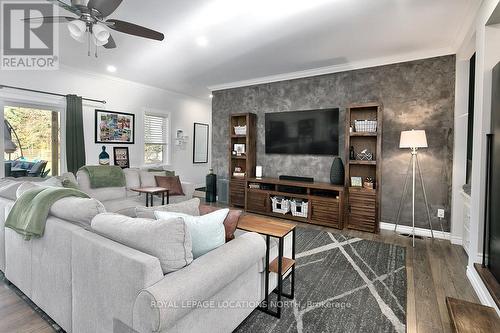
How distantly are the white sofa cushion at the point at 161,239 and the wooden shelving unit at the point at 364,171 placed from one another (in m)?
3.25

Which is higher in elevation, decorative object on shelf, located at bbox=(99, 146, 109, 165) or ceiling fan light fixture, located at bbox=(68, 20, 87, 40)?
ceiling fan light fixture, located at bbox=(68, 20, 87, 40)

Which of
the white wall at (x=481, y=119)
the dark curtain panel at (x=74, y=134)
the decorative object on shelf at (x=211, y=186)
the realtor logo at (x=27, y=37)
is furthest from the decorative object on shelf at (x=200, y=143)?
the white wall at (x=481, y=119)

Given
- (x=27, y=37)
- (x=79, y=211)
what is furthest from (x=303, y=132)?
(x=27, y=37)

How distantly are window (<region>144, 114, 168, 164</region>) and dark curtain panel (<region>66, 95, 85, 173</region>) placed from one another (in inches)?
57.0

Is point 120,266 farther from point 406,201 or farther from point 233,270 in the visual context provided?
Answer: point 406,201

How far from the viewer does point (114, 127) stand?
529cm

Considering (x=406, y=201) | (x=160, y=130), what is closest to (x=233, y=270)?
(x=406, y=201)

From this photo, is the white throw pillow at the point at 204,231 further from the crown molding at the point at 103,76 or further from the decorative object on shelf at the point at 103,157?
the crown molding at the point at 103,76

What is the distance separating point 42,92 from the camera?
423cm

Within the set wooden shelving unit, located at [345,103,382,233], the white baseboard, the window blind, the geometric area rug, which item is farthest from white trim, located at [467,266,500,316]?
the window blind

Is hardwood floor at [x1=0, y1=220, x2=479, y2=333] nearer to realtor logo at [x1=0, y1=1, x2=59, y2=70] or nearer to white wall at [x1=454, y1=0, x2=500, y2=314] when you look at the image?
white wall at [x1=454, y1=0, x2=500, y2=314]

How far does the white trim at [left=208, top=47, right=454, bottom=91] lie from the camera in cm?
369

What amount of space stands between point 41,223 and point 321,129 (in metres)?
4.03

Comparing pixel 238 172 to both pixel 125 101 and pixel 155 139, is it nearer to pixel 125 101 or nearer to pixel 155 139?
pixel 155 139
